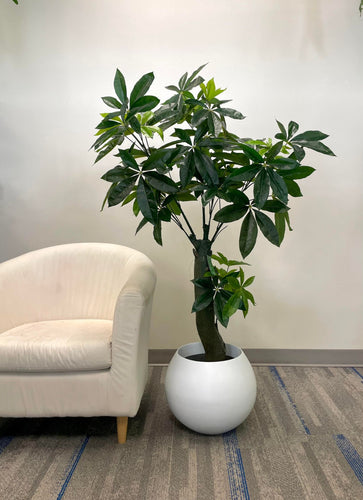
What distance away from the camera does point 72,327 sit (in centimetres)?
240

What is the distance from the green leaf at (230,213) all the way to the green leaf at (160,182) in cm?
20

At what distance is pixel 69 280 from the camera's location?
2715 mm

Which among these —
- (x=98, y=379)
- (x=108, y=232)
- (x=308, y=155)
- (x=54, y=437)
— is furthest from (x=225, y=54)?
(x=54, y=437)

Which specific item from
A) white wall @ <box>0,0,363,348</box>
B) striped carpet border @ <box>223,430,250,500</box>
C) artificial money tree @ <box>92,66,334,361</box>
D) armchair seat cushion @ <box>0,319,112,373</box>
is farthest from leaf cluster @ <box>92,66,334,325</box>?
white wall @ <box>0,0,363,348</box>

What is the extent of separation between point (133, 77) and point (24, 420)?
2.09 meters

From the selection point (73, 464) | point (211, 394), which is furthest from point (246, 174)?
point (73, 464)

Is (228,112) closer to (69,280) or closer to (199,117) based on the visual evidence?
(199,117)

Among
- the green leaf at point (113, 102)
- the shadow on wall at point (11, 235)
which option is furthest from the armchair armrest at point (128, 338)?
the shadow on wall at point (11, 235)

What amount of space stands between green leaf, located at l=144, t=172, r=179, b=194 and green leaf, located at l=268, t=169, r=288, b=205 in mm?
384

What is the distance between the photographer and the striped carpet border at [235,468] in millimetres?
1800

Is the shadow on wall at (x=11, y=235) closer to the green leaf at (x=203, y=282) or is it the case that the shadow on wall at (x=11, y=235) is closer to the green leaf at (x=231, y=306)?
the green leaf at (x=203, y=282)

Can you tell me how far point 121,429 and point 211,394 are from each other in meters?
0.44

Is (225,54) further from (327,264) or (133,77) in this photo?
(327,264)

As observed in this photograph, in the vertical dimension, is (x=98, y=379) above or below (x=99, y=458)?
above
